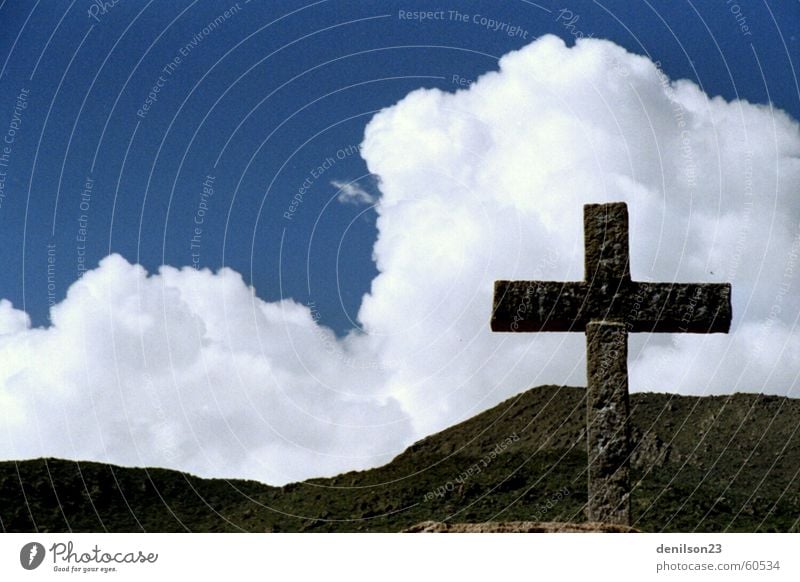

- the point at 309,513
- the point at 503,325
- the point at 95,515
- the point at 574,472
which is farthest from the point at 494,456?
the point at 503,325

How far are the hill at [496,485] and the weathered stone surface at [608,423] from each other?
699cm

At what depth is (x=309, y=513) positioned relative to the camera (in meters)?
17.4

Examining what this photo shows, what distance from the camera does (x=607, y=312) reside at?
901 centimetres

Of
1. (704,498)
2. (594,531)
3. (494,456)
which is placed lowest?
(594,531)

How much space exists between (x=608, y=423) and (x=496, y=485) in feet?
30.0

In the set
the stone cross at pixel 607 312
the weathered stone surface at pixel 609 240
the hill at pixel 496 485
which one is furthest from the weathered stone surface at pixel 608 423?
the hill at pixel 496 485

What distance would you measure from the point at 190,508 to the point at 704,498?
9.68 metres

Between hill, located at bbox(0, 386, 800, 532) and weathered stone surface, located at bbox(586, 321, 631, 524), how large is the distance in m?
6.99

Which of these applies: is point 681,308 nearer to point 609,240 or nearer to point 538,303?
point 609,240

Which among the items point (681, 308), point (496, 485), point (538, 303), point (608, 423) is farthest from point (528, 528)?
point (496, 485)

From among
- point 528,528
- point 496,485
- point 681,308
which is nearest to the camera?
point 528,528

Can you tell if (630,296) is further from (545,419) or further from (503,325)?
(545,419)

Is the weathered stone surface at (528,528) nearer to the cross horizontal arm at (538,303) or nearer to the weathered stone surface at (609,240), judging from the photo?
the cross horizontal arm at (538,303)

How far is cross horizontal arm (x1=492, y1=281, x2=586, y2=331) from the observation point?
8.98 metres
